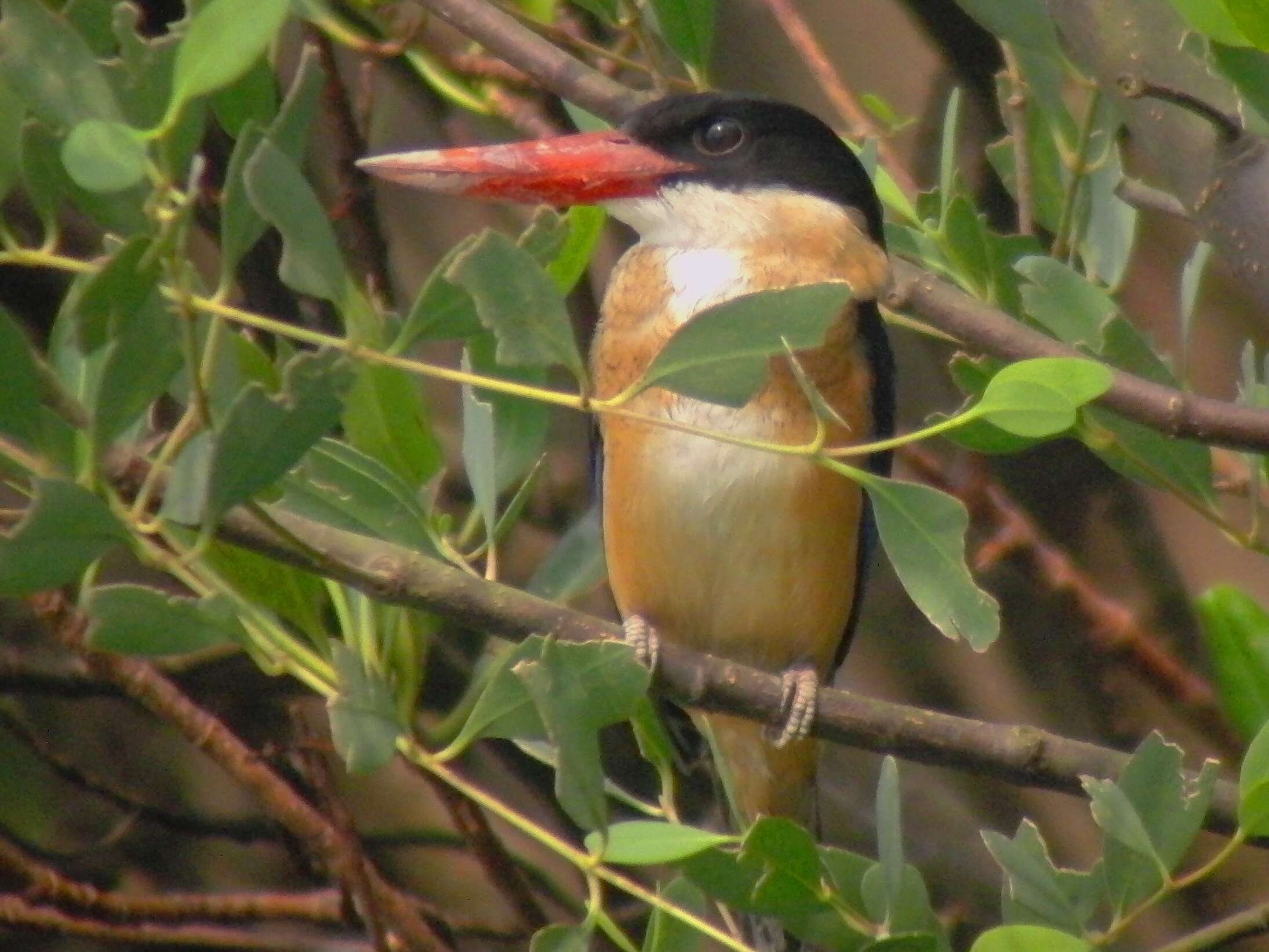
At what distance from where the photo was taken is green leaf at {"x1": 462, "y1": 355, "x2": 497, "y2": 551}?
1117 mm

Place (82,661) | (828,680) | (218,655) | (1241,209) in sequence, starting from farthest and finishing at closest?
(218,655) → (828,680) → (82,661) → (1241,209)

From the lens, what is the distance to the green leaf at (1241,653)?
1.47 metres

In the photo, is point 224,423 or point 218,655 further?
point 218,655

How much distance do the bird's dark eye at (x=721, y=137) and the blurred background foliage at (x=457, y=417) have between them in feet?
0.30

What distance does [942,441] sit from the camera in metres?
2.38

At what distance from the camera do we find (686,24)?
1.25m

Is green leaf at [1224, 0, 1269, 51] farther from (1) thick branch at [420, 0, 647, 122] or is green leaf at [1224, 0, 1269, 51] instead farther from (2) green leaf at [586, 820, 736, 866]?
(1) thick branch at [420, 0, 647, 122]

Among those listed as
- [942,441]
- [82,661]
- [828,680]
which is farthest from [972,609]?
[942,441]

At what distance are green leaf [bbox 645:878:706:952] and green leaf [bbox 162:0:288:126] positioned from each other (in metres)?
0.53

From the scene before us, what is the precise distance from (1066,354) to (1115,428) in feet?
0.35

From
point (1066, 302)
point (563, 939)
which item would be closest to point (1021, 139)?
point (1066, 302)

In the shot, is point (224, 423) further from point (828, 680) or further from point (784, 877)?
point (828, 680)

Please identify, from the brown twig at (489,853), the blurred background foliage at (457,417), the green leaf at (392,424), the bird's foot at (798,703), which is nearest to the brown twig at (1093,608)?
the blurred background foliage at (457,417)

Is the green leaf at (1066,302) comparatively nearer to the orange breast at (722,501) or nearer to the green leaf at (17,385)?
the orange breast at (722,501)
